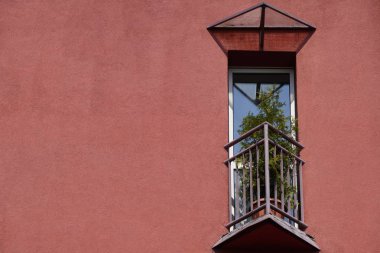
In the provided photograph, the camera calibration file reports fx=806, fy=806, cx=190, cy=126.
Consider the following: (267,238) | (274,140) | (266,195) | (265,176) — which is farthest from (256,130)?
(267,238)

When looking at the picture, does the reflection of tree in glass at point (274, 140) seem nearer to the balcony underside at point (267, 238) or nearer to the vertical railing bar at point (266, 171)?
the vertical railing bar at point (266, 171)

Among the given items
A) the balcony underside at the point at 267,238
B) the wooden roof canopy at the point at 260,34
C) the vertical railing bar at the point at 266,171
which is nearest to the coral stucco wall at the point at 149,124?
the wooden roof canopy at the point at 260,34

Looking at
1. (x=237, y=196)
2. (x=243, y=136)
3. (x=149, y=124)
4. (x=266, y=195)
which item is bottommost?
(x=266, y=195)

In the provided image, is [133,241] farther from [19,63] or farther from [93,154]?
[19,63]

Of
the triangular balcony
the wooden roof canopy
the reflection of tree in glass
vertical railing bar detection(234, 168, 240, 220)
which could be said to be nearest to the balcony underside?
the triangular balcony

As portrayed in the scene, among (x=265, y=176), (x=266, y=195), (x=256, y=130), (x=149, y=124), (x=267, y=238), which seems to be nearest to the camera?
(x=266, y=195)

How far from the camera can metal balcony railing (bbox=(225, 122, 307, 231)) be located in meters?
7.88

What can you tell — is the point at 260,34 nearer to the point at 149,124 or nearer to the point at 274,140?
the point at 274,140

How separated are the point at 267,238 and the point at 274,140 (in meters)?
1.10

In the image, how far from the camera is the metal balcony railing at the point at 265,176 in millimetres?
7875

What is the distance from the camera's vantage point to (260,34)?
355 inches

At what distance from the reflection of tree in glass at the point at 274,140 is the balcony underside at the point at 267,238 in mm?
396

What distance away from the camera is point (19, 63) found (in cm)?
895

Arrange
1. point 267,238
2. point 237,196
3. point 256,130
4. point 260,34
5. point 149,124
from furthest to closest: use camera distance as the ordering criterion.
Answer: point 260,34 → point 149,124 → point 256,130 → point 237,196 → point 267,238
